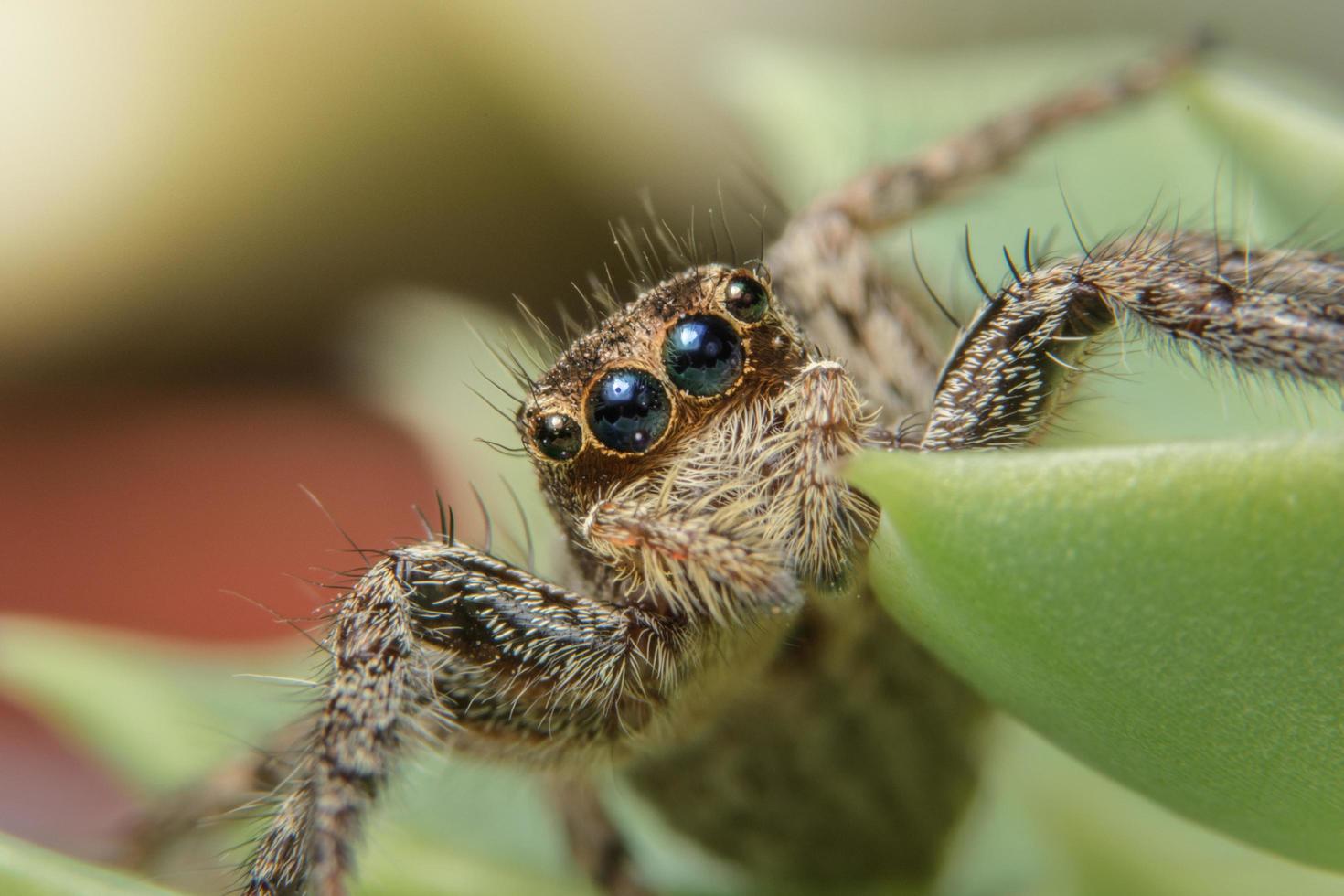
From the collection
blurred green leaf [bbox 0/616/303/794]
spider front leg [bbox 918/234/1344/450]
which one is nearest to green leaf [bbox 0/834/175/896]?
spider front leg [bbox 918/234/1344/450]

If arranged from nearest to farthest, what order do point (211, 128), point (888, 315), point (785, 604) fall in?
point (785, 604)
point (888, 315)
point (211, 128)

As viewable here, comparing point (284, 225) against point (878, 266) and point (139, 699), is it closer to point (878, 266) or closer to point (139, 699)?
Result: point (139, 699)

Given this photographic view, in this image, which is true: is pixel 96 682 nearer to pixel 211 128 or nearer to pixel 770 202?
pixel 770 202

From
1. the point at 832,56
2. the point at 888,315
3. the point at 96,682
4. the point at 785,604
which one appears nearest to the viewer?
the point at 785,604

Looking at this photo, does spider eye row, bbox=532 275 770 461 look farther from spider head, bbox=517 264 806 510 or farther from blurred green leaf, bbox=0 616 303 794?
blurred green leaf, bbox=0 616 303 794

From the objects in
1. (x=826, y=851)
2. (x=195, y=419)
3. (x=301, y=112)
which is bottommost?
(x=826, y=851)

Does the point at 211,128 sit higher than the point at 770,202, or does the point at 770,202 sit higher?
the point at 211,128

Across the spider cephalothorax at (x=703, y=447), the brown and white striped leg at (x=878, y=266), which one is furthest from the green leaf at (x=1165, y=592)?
the brown and white striped leg at (x=878, y=266)

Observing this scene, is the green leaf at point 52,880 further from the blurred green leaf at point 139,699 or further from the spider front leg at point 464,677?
the blurred green leaf at point 139,699

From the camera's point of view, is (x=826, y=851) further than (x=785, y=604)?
Yes

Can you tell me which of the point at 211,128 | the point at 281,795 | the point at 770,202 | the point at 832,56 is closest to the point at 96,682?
the point at 281,795
